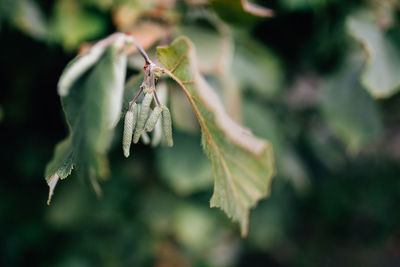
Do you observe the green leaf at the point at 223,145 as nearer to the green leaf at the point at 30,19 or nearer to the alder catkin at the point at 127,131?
the alder catkin at the point at 127,131

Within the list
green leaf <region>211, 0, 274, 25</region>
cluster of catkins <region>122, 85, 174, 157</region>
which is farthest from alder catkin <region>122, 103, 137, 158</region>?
green leaf <region>211, 0, 274, 25</region>

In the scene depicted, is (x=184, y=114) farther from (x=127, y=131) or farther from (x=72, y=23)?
(x=127, y=131)

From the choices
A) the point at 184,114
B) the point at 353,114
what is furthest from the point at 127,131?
the point at 353,114

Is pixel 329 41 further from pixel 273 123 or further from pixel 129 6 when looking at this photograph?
pixel 129 6

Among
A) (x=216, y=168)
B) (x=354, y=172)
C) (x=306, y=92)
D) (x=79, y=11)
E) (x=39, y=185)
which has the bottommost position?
(x=354, y=172)

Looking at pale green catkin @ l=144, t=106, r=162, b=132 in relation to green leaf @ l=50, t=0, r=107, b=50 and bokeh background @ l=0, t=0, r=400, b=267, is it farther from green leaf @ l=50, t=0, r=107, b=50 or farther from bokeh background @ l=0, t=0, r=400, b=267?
green leaf @ l=50, t=0, r=107, b=50

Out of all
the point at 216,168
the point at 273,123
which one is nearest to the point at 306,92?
the point at 273,123

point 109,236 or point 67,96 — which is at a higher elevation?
point 67,96
